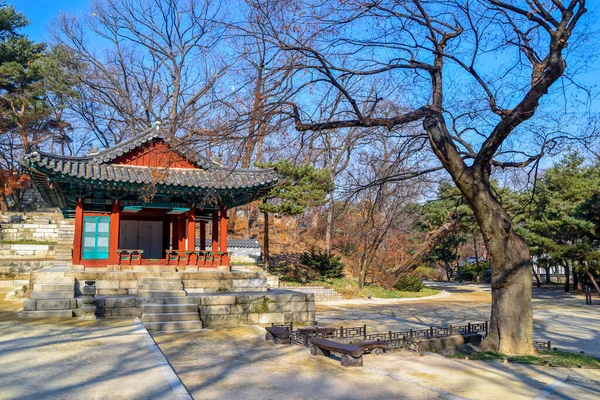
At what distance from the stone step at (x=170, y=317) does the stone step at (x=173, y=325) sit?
198 millimetres

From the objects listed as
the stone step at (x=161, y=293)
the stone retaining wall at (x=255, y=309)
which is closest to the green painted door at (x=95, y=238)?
the stone step at (x=161, y=293)

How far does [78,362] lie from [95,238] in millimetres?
8359

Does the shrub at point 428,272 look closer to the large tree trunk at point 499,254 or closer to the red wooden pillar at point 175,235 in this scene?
the red wooden pillar at point 175,235

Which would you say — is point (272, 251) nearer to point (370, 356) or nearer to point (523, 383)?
point (370, 356)

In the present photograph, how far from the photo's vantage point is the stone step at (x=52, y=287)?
10979 mm

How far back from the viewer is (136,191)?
14047 mm

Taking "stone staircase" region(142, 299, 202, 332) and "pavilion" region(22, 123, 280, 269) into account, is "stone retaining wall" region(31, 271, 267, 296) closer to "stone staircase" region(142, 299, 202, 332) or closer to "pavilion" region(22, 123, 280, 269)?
"pavilion" region(22, 123, 280, 269)

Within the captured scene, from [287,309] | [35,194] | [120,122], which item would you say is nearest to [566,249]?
[287,309]

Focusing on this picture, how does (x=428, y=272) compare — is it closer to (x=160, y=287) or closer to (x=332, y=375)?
(x=160, y=287)

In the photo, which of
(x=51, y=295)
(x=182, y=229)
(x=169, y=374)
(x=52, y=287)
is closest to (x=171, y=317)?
(x=51, y=295)

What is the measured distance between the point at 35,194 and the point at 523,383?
37.8 m

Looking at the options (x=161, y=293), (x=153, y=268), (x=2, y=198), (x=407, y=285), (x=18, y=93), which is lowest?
(x=407, y=285)

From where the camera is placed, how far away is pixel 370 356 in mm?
7707

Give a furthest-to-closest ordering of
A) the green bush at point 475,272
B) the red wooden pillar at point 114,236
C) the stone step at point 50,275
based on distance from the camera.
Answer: the green bush at point 475,272, the red wooden pillar at point 114,236, the stone step at point 50,275
